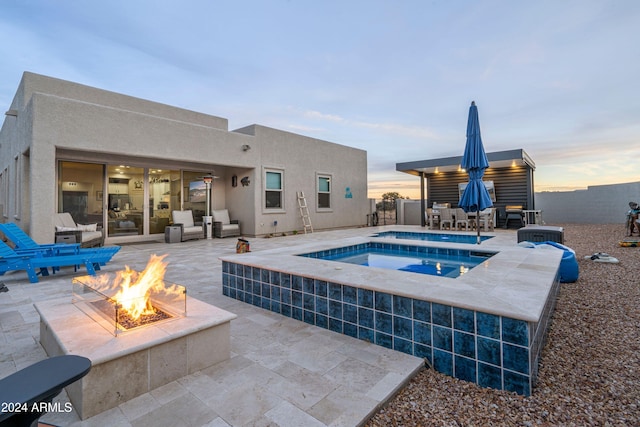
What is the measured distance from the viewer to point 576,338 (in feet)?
8.27

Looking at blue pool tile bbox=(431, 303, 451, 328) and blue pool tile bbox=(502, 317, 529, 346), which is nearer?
blue pool tile bbox=(502, 317, 529, 346)

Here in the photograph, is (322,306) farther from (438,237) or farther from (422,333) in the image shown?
(438,237)

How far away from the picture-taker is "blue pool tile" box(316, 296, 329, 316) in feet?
8.89

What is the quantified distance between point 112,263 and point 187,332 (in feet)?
16.8

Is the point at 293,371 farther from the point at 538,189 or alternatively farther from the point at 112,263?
the point at 538,189

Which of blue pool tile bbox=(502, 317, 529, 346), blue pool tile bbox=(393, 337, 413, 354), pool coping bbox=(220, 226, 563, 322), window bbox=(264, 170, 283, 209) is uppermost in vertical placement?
window bbox=(264, 170, 283, 209)

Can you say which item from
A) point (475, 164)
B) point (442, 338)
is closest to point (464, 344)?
point (442, 338)

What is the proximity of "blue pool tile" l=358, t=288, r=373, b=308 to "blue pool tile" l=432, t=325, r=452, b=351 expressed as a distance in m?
0.52

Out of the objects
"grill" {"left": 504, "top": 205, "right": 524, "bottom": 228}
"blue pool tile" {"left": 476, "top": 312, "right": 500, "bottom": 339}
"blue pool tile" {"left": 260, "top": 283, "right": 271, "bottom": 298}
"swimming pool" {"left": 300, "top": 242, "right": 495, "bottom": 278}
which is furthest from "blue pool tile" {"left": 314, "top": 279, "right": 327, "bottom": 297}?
"grill" {"left": 504, "top": 205, "right": 524, "bottom": 228}

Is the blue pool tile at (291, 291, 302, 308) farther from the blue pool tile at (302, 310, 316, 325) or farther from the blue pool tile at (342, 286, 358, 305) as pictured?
the blue pool tile at (342, 286, 358, 305)

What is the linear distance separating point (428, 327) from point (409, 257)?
3.38 m

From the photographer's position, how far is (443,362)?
2012mm

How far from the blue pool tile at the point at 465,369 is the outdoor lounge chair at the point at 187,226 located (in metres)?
8.77

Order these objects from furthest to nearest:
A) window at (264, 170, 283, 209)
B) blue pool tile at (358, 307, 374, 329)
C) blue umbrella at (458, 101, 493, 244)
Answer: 1. window at (264, 170, 283, 209)
2. blue umbrella at (458, 101, 493, 244)
3. blue pool tile at (358, 307, 374, 329)
